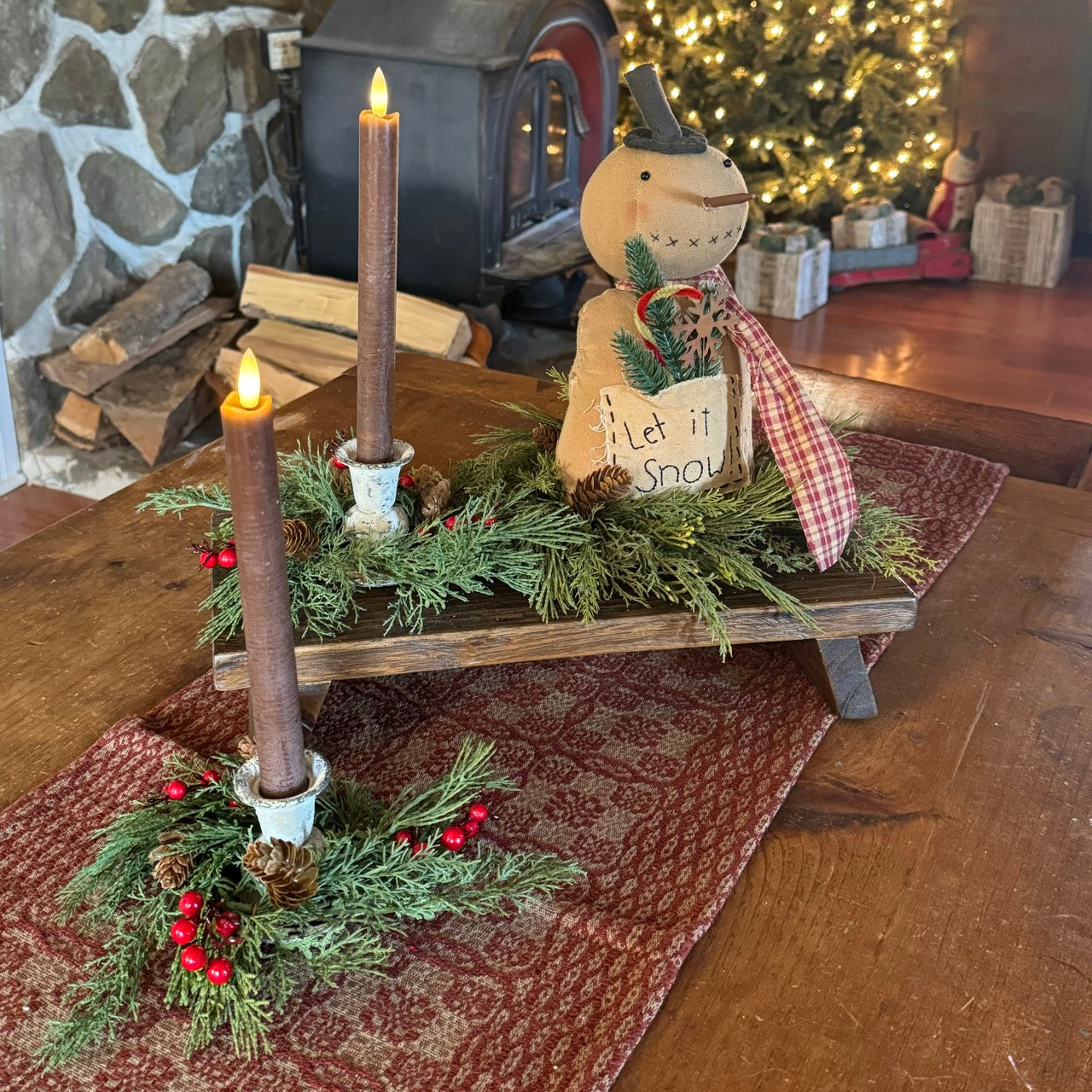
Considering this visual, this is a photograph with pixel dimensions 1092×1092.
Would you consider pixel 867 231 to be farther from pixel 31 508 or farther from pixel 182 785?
pixel 182 785

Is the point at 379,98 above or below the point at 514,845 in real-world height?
above

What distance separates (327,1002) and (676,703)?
350 mm

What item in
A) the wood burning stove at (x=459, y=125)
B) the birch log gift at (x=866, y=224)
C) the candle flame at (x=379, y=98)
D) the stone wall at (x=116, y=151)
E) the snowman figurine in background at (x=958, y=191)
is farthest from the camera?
the snowman figurine in background at (x=958, y=191)

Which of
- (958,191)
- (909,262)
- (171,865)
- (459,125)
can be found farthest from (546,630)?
(958,191)

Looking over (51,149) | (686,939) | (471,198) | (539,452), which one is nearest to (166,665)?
(539,452)

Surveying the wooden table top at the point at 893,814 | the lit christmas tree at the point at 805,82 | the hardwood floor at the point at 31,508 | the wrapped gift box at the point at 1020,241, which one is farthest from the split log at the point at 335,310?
the wrapped gift box at the point at 1020,241

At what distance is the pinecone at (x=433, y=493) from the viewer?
839 millimetres

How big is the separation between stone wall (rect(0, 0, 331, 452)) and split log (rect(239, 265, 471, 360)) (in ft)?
0.57

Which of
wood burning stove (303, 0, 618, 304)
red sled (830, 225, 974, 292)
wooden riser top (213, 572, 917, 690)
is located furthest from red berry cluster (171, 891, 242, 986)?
red sled (830, 225, 974, 292)

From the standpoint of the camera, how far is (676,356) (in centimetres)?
80

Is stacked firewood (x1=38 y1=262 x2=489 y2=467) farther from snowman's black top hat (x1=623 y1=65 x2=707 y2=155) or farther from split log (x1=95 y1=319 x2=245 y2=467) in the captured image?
snowman's black top hat (x1=623 y1=65 x2=707 y2=155)

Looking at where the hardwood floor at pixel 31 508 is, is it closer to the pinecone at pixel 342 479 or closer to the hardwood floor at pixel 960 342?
the hardwood floor at pixel 960 342

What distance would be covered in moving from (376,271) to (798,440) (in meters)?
0.31

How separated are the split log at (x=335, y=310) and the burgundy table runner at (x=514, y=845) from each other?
1.31 meters
